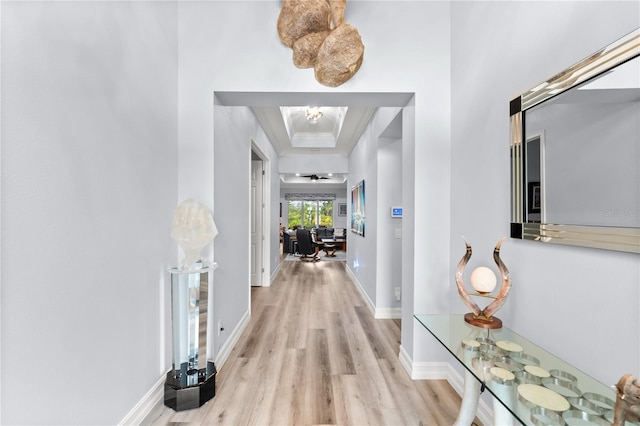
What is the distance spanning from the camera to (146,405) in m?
1.74

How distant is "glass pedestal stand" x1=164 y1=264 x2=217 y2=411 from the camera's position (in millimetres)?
1832

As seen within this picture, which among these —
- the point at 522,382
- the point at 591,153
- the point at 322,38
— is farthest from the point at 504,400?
the point at 322,38

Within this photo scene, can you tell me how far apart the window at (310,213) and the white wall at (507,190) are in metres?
10.9

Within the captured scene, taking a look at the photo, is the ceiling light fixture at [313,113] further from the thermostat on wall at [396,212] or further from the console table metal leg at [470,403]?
the console table metal leg at [470,403]

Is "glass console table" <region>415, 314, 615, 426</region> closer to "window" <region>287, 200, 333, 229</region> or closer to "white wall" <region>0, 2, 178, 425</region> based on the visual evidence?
"white wall" <region>0, 2, 178, 425</region>

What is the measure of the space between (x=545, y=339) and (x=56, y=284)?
2093mm

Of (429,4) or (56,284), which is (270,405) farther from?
(429,4)

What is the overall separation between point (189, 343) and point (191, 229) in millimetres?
793

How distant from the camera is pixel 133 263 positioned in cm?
161

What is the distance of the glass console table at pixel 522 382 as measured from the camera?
865mm

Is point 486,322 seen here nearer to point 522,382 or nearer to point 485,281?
point 485,281

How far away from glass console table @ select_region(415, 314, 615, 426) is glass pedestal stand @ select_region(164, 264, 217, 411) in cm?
144

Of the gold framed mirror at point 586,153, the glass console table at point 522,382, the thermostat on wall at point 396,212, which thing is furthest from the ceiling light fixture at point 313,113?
the glass console table at point 522,382

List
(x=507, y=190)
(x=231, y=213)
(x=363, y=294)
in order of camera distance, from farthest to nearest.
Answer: (x=363, y=294)
(x=231, y=213)
(x=507, y=190)
